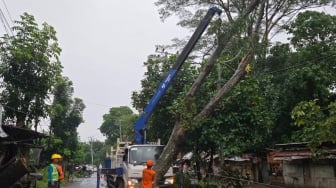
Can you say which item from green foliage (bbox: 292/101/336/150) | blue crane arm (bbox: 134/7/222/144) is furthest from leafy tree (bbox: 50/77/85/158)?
green foliage (bbox: 292/101/336/150)

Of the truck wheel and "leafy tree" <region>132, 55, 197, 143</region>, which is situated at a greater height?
"leafy tree" <region>132, 55, 197, 143</region>

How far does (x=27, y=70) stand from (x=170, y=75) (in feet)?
20.2

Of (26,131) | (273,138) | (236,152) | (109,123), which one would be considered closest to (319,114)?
(236,152)

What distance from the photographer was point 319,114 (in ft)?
37.1

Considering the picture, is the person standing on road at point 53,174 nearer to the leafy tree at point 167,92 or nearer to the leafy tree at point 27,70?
the leafy tree at point 27,70

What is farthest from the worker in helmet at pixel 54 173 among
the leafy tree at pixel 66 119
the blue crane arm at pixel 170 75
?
the leafy tree at pixel 66 119

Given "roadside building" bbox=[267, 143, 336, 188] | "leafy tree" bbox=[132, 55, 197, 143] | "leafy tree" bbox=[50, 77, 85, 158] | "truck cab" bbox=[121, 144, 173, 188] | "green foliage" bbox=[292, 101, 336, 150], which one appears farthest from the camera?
"leafy tree" bbox=[50, 77, 85, 158]

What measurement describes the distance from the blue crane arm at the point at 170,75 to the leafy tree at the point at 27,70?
4.46 meters

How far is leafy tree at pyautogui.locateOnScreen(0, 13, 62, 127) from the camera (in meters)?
17.0

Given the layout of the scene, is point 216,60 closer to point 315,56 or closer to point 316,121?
point 316,121

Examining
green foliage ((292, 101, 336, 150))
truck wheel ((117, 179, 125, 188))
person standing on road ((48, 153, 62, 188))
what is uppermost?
green foliage ((292, 101, 336, 150))

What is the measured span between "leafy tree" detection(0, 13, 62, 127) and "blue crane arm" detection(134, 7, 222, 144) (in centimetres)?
446

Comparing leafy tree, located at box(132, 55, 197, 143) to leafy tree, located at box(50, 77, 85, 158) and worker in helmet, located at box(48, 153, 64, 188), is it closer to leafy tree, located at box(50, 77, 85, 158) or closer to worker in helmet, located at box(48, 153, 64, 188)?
worker in helmet, located at box(48, 153, 64, 188)

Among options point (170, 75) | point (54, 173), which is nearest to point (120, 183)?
point (170, 75)
